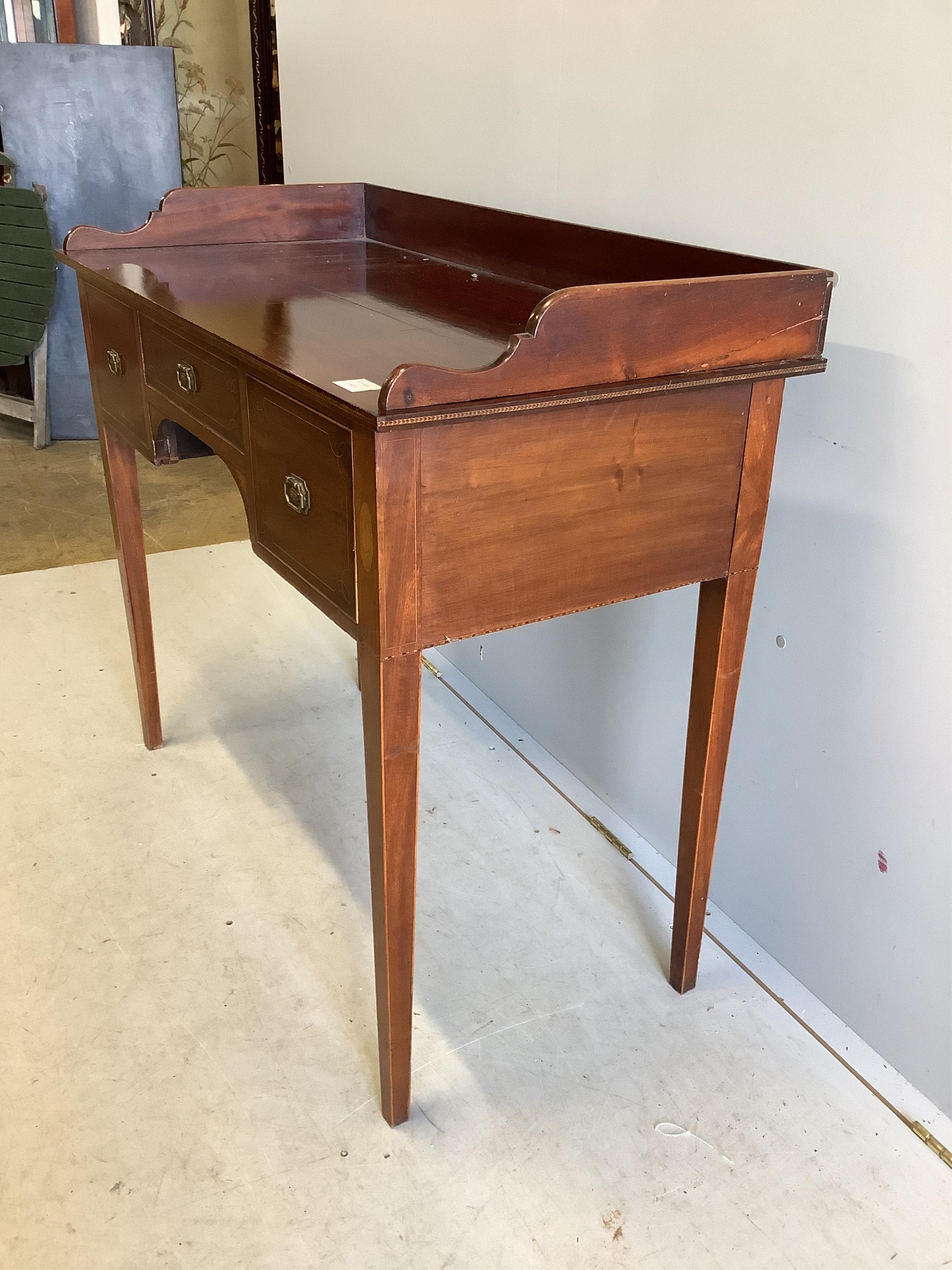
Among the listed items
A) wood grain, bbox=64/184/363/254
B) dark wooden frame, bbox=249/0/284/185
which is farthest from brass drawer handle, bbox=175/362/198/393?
dark wooden frame, bbox=249/0/284/185

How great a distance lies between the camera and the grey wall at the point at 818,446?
131 cm

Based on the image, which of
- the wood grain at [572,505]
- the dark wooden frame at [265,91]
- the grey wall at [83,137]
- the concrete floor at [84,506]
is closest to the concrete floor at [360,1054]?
the wood grain at [572,505]

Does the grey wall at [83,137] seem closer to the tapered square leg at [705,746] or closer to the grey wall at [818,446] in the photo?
the grey wall at [818,446]

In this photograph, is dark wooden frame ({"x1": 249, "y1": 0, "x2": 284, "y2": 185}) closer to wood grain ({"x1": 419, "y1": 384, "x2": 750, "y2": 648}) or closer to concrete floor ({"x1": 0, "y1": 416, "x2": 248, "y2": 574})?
concrete floor ({"x1": 0, "y1": 416, "x2": 248, "y2": 574})

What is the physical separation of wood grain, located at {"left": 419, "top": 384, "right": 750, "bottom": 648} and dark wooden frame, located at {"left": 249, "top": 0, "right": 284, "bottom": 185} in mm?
3843

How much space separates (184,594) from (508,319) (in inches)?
68.7

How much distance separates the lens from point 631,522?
4.25 ft

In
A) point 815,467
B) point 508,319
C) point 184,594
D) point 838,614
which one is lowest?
point 184,594

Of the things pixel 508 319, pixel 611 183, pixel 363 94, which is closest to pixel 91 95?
pixel 363 94

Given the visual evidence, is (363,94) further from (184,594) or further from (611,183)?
(184,594)

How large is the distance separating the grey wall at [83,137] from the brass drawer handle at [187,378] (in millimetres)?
2644

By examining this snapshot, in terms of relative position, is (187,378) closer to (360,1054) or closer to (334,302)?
(334,302)

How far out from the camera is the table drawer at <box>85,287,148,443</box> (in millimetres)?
1802

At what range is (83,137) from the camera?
13.1 feet
